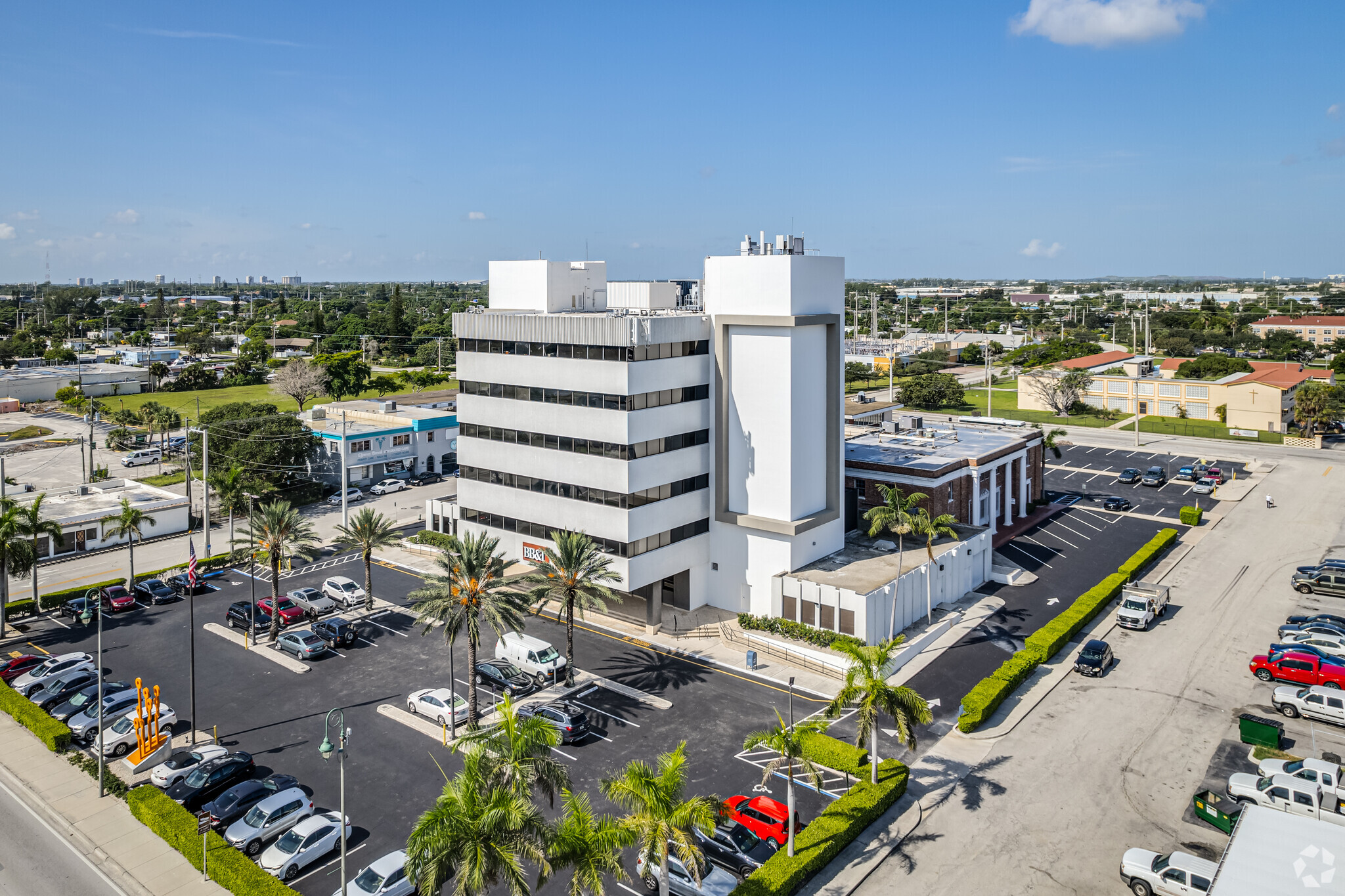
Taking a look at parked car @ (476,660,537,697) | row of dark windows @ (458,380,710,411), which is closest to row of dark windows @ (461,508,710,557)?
row of dark windows @ (458,380,710,411)

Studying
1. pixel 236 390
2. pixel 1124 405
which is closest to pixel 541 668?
pixel 1124 405

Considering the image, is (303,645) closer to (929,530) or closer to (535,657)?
(535,657)

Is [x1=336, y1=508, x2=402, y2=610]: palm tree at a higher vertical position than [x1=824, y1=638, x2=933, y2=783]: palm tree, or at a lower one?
higher

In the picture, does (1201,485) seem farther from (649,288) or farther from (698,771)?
(698,771)

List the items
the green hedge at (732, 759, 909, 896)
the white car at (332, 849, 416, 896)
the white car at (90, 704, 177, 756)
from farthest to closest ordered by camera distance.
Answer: the white car at (90, 704, 177, 756) → the white car at (332, 849, 416, 896) → the green hedge at (732, 759, 909, 896)

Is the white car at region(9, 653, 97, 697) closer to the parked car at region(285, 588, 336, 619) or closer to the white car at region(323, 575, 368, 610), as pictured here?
the parked car at region(285, 588, 336, 619)

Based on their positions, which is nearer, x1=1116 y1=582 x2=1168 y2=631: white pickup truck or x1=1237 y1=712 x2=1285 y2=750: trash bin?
x1=1237 y1=712 x2=1285 y2=750: trash bin

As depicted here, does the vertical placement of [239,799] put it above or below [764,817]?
below

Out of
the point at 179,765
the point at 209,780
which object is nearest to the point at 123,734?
the point at 179,765
